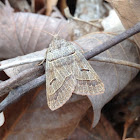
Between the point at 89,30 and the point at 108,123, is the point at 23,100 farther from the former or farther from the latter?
the point at 89,30

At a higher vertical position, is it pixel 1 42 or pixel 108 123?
pixel 1 42

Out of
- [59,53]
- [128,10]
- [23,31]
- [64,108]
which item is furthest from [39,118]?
[128,10]

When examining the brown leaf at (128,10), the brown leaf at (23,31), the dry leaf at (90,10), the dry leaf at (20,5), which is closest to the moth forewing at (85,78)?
the brown leaf at (128,10)

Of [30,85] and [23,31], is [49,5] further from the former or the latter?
[30,85]

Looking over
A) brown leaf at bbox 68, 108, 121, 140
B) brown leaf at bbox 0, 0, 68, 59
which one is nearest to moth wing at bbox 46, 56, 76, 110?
brown leaf at bbox 68, 108, 121, 140

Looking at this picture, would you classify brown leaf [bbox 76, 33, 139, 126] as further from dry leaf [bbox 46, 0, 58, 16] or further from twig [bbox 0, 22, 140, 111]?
dry leaf [bbox 46, 0, 58, 16]

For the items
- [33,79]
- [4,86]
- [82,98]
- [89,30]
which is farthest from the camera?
[89,30]

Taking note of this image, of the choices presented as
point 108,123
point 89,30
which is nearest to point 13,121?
point 108,123

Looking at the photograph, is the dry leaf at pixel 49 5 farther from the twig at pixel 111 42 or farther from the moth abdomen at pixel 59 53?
the twig at pixel 111 42

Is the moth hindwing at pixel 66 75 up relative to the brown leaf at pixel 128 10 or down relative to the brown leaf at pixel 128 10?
down
